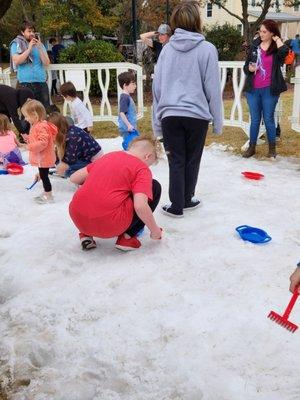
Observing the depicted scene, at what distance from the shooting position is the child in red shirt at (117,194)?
3.37 m

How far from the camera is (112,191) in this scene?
133 inches

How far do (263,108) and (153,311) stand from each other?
14.2 feet

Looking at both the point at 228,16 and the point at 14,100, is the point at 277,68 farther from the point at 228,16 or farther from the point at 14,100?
the point at 228,16

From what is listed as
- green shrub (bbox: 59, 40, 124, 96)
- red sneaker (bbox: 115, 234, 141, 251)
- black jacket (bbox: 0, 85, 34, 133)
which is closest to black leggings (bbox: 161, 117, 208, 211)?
red sneaker (bbox: 115, 234, 141, 251)

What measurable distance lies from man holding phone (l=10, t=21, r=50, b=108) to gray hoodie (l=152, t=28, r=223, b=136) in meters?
4.43

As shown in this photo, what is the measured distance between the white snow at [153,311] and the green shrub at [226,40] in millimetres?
15716

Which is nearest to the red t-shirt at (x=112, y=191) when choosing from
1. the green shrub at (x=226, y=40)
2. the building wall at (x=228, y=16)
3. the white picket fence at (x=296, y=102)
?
the white picket fence at (x=296, y=102)

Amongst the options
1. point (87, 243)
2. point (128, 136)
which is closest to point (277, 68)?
point (128, 136)

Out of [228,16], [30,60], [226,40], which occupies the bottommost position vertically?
[30,60]

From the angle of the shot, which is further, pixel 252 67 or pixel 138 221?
pixel 252 67

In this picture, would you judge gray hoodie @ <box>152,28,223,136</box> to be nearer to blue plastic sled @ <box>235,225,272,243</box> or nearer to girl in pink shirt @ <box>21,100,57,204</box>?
blue plastic sled @ <box>235,225,272,243</box>

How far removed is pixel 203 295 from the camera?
3070 millimetres

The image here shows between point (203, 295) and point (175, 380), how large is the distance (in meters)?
0.84

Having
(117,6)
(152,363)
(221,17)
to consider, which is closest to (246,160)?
(152,363)
